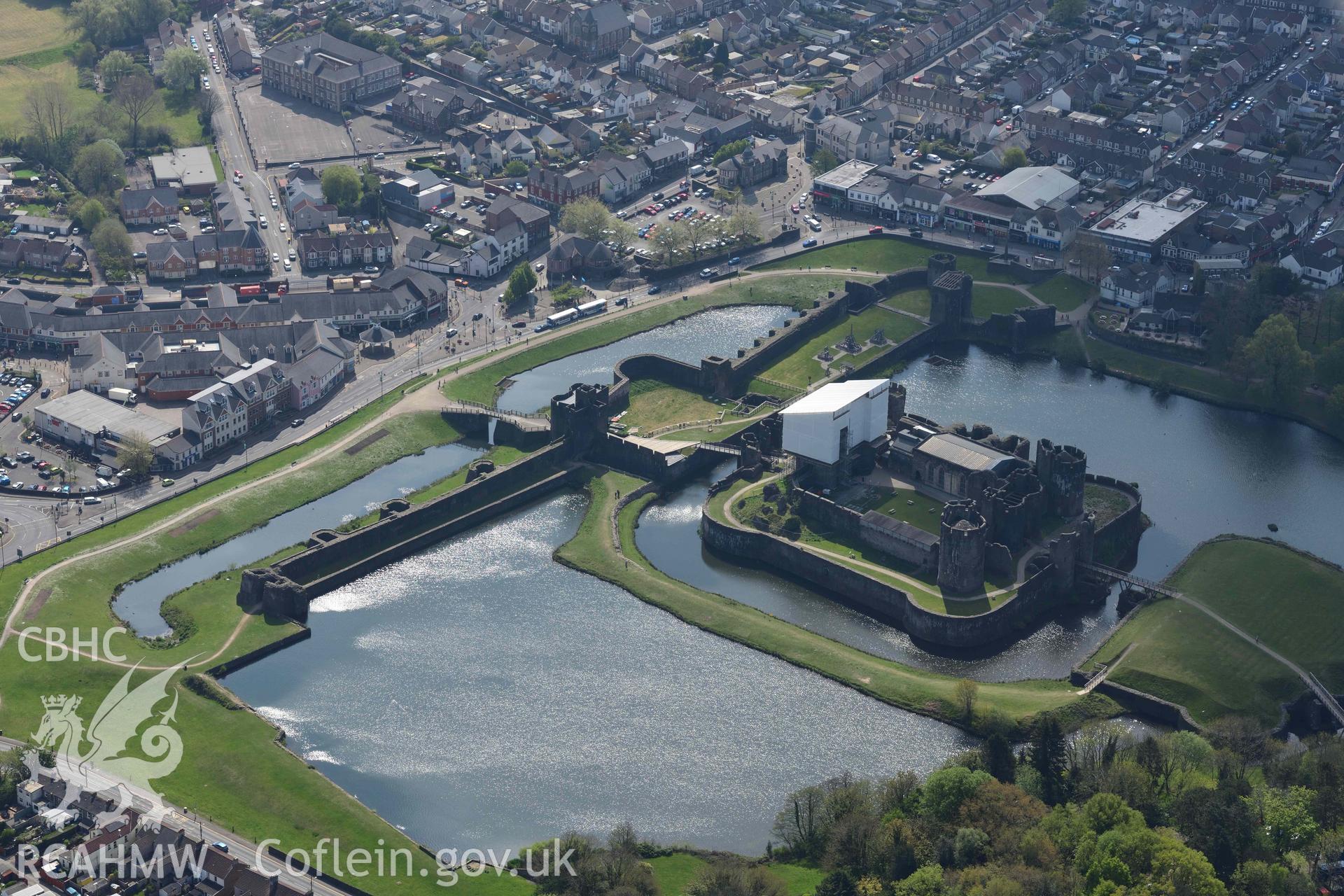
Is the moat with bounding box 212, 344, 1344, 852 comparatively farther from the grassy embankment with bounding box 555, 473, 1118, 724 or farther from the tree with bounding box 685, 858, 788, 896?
the tree with bounding box 685, 858, 788, 896

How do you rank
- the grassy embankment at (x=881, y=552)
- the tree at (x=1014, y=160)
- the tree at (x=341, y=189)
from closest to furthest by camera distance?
the grassy embankment at (x=881, y=552)
the tree at (x=341, y=189)
the tree at (x=1014, y=160)

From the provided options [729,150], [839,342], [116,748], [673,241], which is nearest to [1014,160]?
[729,150]

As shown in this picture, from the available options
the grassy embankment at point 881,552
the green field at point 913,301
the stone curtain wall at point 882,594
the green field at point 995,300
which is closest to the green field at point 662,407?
the grassy embankment at point 881,552

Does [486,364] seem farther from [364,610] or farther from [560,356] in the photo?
[364,610]

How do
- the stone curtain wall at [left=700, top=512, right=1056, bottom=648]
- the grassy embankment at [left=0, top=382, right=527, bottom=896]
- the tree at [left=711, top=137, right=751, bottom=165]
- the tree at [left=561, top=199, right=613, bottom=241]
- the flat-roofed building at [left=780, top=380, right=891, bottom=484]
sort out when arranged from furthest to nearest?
the tree at [left=711, top=137, right=751, bottom=165] → the tree at [left=561, top=199, right=613, bottom=241] → the flat-roofed building at [left=780, top=380, right=891, bottom=484] → the stone curtain wall at [left=700, top=512, right=1056, bottom=648] → the grassy embankment at [left=0, top=382, right=527, bottom=896]

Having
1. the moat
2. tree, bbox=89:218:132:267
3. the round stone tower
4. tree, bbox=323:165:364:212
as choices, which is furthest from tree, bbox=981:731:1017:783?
tree, bbox=323:165:364:212

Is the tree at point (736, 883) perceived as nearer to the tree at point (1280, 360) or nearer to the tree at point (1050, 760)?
the tree at point (1050, 760)

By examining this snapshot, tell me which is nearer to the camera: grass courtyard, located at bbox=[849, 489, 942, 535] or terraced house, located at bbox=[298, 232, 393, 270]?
grass courtyard, located at bbox=[849, 489, 942, 535]

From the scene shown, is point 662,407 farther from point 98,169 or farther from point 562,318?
point 98,169
